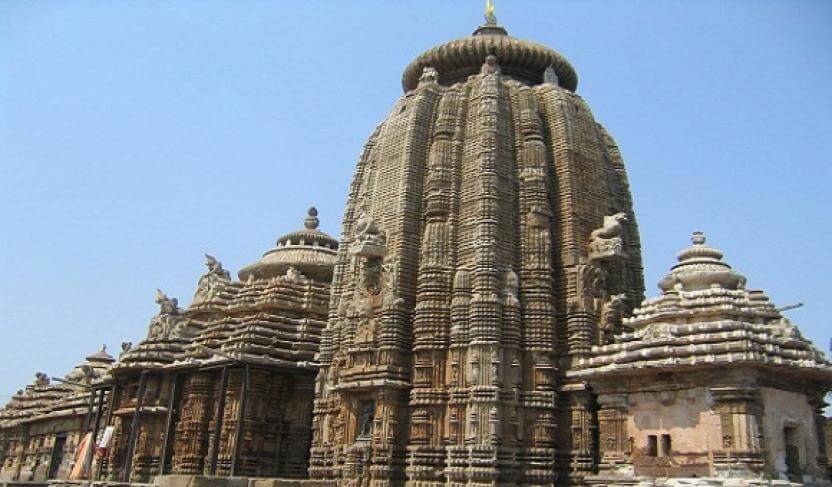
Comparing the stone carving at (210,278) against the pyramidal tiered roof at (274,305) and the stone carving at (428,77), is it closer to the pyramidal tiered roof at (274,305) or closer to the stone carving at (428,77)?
the pyramidal tiered roof at (274,305)

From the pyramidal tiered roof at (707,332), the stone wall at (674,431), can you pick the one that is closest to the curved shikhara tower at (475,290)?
the pyramidal tiered roof at (707,332)

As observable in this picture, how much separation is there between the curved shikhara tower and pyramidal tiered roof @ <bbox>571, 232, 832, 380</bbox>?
2225 millimetres

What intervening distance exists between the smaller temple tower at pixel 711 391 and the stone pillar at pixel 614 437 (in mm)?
27

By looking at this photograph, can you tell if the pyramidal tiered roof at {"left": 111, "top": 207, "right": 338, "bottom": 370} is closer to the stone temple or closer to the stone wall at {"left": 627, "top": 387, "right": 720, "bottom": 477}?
the stone temple

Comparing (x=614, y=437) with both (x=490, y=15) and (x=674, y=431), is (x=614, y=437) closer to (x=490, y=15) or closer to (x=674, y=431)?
(x=674, y=431)

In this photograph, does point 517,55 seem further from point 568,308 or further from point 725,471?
point 725,471

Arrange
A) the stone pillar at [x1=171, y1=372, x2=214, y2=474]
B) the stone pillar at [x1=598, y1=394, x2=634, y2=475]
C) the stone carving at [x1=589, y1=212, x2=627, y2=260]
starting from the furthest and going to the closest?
the stone pillar at [x1=171, y1=372, x2=214, y2=474]
the stone carving at [x1=589, y1=212, x2=627, y2=260]
the stone pillar at [x1=598, y1=394, x2=634, y2=475]

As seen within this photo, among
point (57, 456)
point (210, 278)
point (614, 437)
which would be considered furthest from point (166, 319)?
point (614, 437)

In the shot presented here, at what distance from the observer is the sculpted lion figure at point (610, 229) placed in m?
24.5

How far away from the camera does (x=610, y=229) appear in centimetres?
2464

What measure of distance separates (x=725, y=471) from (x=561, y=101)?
14475 mm

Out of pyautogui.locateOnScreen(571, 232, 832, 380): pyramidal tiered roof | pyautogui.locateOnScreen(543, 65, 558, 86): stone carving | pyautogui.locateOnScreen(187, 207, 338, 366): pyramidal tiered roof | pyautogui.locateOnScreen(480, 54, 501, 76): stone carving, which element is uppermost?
pyautogui.locateOnScreen(543, 65, 558, 86): stone carving

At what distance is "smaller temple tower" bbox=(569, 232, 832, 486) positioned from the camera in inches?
713

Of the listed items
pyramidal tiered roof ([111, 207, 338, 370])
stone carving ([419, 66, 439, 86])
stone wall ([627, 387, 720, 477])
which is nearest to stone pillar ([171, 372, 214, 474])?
pyramidal tiered roof ([111, 207, 338, 370])
